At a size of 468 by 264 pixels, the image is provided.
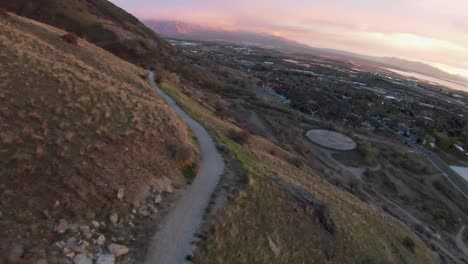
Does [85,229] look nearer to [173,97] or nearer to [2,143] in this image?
[2,143]

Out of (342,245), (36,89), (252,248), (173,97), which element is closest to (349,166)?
(173,97)

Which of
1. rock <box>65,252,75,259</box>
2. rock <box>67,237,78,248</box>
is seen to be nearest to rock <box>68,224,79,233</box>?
rock <box>67,237,78,248</box>

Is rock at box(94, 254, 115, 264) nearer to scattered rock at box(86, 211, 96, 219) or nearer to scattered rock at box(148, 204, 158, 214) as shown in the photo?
scattered rock at box(86, 211, 96, 219)

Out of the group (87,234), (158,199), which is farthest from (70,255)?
(158,199)

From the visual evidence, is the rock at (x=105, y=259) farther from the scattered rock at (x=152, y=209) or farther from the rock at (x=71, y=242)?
the scattered rock at (x=152, y=209)

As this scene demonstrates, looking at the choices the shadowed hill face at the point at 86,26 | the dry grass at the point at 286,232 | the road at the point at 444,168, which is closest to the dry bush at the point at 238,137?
the dry grass at the point at 286,232

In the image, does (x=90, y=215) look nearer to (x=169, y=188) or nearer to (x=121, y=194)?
(x=121, y=194)
